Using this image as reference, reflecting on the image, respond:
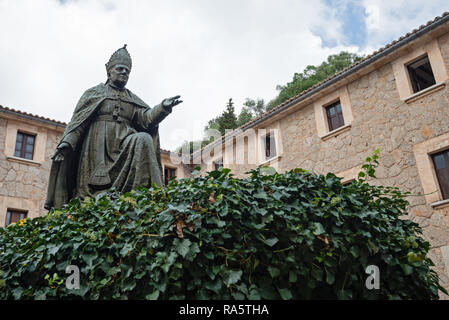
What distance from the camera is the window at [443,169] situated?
11047 millimetres

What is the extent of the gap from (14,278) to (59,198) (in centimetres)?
188

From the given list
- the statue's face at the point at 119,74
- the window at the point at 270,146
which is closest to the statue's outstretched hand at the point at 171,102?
the statue's face at the point at 119,74

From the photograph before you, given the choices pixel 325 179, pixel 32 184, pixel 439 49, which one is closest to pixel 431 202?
pixel 439 49

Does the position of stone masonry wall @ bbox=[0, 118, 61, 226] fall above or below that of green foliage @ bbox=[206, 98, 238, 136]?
below

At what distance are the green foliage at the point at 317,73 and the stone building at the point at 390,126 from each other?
9412mm

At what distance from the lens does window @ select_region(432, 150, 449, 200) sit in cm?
1105

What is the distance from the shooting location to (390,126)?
12.8 meters

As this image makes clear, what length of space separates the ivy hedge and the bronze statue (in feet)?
4.50

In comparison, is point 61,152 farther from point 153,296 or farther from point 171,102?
point 153,296

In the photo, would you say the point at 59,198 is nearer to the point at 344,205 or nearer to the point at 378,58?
the point at 344,205

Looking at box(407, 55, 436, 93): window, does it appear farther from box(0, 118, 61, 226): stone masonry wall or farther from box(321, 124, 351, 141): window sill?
box(0, 118, 61, 226): stone masonry wall

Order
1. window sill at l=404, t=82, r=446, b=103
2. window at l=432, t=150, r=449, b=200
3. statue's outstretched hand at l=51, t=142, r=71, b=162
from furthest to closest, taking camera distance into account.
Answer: window sill at l=404, t=82, r=446, b=103
window at l=432, t=150, r=449, b=200
statue's outstretched hand at l=51, t=142, r=71, b=162

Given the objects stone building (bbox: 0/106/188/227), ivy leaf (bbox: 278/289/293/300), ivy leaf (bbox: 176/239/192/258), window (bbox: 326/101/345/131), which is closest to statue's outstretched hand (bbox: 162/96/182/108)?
ivy leaf (bbox: 176/239/192/258)

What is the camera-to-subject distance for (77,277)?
256 centimetres
